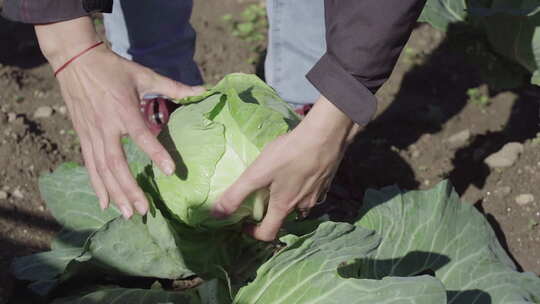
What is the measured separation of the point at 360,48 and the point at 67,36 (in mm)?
797

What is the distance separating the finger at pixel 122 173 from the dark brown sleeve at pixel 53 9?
0.34 metres

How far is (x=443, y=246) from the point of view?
7.41ft

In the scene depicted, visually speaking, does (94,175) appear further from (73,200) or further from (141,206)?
(73,200)

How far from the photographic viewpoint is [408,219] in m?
2.31

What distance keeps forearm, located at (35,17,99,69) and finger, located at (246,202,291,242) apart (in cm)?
67

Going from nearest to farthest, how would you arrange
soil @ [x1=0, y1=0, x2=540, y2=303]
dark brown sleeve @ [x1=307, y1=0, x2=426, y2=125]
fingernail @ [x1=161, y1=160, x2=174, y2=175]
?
dark brown sleeve @ [x1=307, y1=0, x2=426, y2=125], fingernail @ [x1=161, y1=160, x2=174, y2=175], soil @ [x1=0, y1=0, x2=540, y2=303]

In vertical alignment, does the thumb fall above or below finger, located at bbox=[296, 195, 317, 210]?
above

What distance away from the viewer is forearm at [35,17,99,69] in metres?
1.91

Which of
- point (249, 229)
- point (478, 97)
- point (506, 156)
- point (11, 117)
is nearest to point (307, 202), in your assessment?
point (249, 229)

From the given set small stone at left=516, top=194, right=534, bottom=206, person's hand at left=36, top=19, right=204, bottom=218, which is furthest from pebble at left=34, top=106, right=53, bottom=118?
small stone at left=516, top=194, right=534, bottom=206

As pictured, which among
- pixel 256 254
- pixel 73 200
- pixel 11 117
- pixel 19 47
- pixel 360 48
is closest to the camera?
pixel 360 48

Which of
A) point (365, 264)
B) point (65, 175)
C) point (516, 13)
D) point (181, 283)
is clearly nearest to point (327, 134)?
point (365, 264)

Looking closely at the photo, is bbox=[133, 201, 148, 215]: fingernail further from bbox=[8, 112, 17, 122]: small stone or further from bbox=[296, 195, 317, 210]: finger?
bbox=[8, 112, 17, 122]: small stone

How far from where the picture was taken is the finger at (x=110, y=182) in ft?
6.03
